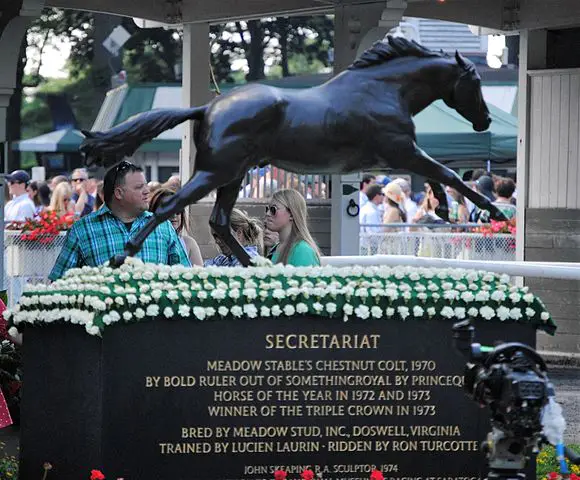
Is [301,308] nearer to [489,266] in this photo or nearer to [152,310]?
[152,310]

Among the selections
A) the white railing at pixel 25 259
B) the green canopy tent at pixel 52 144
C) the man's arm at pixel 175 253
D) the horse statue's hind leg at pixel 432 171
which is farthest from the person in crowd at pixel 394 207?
the green canopy tent at pixel 52 144

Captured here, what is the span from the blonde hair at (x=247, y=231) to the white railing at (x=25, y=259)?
6.21 meters

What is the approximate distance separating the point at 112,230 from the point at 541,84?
822 centimetres

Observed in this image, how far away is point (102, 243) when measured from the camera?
847 cm

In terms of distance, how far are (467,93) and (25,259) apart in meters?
8.83

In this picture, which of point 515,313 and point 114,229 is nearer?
point 515,313

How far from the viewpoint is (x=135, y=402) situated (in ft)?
22.8

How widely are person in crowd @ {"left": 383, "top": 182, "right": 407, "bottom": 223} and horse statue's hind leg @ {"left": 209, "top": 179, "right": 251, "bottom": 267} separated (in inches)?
465

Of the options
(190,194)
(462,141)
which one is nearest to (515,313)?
(190,194)

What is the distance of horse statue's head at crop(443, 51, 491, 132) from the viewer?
25.2 ft

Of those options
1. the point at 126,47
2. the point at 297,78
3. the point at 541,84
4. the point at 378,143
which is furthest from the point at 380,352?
the point at 126,47

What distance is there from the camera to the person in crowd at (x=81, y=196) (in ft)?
64.6

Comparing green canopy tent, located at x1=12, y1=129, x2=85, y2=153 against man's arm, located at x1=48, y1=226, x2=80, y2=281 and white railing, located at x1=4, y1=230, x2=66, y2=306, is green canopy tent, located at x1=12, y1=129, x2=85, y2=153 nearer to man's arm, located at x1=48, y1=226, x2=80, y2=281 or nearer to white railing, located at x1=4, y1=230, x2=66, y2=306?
white railing, located at x1=4, y1=230, x2=66, y2=306

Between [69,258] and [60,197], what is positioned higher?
[60,197]
